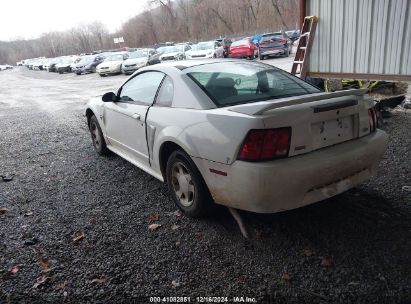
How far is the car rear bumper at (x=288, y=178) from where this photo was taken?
2553mm

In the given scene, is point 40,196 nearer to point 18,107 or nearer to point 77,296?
point 77,296

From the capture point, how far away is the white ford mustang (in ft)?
8.45

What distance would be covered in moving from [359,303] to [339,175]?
3.31 feet

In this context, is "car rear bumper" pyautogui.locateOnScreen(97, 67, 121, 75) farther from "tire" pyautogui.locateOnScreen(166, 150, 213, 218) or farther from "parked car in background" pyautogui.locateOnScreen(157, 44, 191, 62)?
"tire" pyautogui.locateOnScreen(166, 150, 213, 218)

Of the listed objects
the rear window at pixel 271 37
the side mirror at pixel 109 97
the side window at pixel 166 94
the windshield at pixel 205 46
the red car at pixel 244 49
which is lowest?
the red car at pixel 244 49

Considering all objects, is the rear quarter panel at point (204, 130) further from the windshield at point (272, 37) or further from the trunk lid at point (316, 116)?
the windshield at point (272, 37)

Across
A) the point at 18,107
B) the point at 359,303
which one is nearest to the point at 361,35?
the point at 359,303

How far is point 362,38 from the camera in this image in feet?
23.7

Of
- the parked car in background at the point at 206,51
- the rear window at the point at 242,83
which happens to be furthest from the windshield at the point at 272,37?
the rear window at the point at 242,83

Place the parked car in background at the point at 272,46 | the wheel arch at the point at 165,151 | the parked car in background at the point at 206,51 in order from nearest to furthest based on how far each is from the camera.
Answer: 1. the wheel arch at the point at 165,151
2. the parked car in background at the point at 272,46
3. the parked car in background at the point at 206,51

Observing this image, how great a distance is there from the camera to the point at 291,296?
230 cm

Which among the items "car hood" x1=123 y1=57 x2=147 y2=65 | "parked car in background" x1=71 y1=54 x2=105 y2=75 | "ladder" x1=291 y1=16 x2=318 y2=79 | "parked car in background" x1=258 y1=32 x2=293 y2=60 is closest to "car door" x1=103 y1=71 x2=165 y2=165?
"ladder" x1=291 y1=16 x2=318 y2=79

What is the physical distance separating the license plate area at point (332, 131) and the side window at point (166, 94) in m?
1.44

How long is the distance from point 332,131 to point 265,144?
26.1 inches
